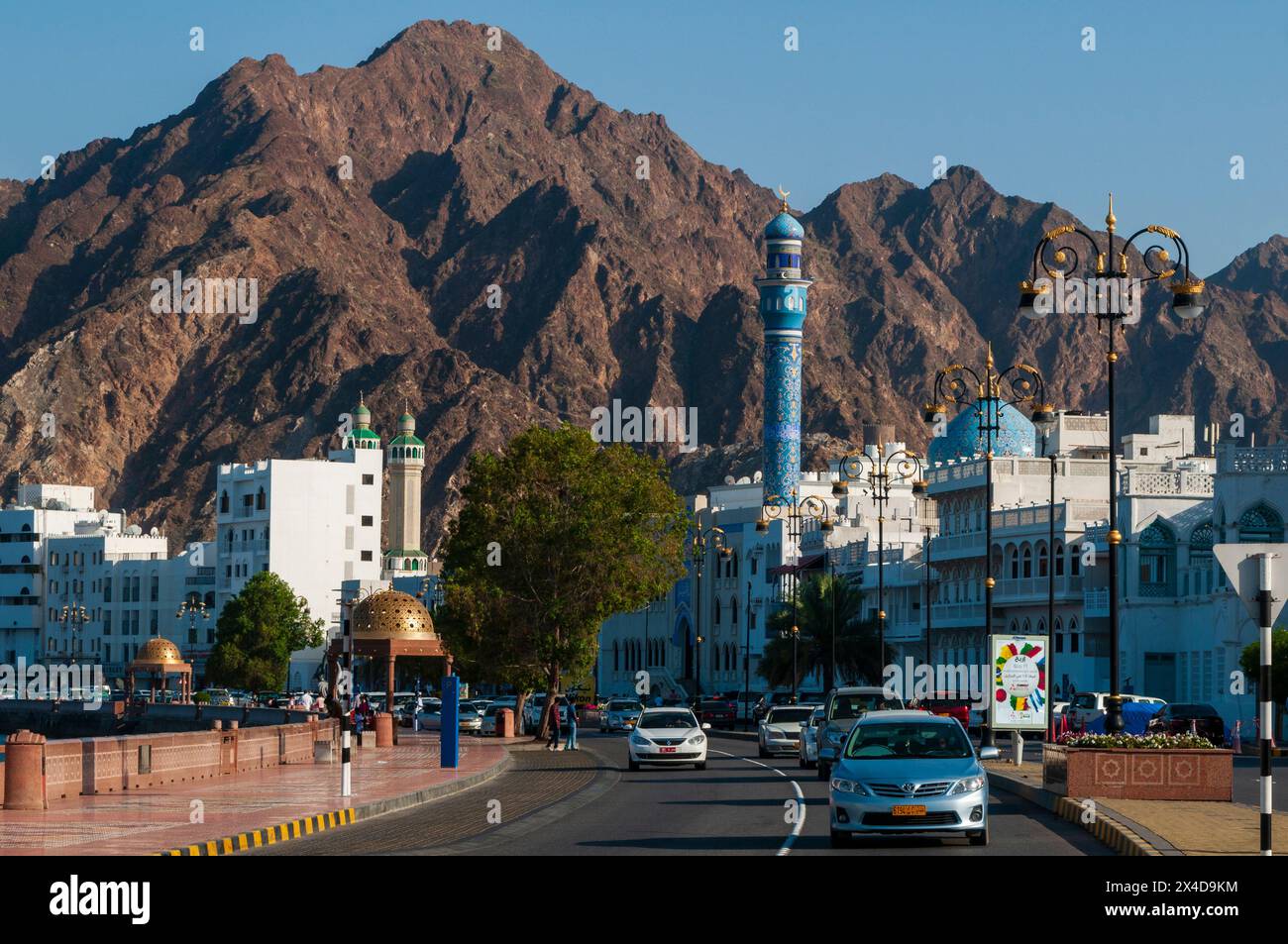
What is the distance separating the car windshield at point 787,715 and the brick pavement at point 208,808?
10.0 metres

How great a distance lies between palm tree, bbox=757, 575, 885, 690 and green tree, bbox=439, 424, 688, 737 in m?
22.4

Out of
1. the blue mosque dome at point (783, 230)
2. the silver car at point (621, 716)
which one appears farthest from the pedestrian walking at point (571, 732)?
the blue mosque dome at point (783, 230)

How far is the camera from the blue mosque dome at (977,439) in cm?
10494

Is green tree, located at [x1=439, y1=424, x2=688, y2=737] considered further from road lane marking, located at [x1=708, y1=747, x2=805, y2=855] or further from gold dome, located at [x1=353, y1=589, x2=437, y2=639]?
road lane marking, located at [x1=708, y1=747, x2=805, y2=855]

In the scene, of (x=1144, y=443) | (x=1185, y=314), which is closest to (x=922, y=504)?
(x=1144, y=443)

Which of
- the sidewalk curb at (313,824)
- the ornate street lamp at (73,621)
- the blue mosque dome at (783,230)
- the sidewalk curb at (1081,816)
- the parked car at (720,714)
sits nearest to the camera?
the sidewalk curb at (1081,816)

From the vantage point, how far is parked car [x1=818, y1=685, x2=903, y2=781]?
130 ft

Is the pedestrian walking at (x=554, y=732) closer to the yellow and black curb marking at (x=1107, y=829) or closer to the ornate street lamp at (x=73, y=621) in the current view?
the yellow and black curb marking at (x=1107, y=829)

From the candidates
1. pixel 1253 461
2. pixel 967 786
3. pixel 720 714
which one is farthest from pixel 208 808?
pixel 720 714

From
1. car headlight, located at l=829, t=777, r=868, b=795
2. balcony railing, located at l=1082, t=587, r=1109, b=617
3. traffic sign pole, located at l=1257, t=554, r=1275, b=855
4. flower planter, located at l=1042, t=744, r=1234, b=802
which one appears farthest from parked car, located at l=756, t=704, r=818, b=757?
traffic sign pole, located at l=1257, t=554, r=1275, b=855

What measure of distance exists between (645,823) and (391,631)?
129 feet

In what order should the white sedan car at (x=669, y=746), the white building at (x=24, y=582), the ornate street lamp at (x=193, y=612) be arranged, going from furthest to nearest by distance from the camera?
1. the white building at (x=24, y=582)
2. the ornate street lamp at (x=193, y=612)
3. the white sedan car at (x=669, y=746)

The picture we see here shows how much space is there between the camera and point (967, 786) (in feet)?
77.0
